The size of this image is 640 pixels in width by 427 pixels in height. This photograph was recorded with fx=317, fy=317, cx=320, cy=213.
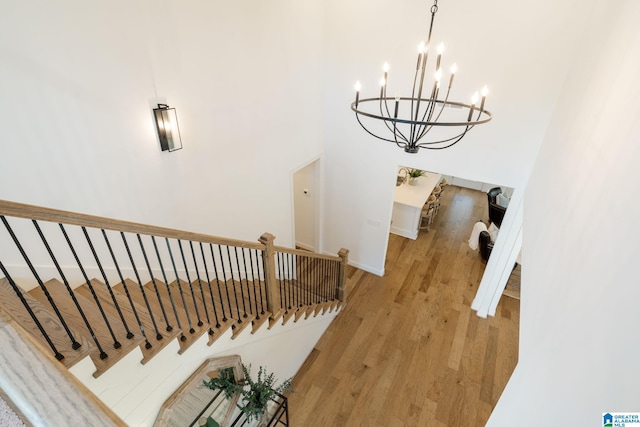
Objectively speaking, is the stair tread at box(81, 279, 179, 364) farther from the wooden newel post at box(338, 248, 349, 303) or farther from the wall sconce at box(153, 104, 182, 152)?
the wooden newel post at box(338, 248, 349, 303)

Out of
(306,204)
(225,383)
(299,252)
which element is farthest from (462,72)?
(225,383)

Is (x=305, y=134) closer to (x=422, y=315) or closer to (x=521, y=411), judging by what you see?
(x=422, y=315)

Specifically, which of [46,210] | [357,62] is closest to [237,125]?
[357,62]

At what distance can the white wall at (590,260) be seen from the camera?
1.12m

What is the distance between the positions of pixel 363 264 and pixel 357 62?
348 centimetres

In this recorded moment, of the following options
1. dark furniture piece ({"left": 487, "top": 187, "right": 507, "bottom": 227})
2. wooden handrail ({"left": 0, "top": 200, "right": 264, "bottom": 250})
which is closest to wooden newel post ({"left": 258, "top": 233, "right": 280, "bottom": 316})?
wooden handrail ({"left": 0, "top": 200, "right": 264, "bottom": 250})

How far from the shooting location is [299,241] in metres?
6.54

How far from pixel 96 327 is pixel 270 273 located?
4.45ft

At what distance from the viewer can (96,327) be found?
77.2 inches

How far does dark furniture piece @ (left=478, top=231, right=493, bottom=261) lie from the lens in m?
6.05

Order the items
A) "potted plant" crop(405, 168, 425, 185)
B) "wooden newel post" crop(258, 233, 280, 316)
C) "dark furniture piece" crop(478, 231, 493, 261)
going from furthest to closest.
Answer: "potted plant" crop(405, 168, 425, 185), "dark furniture piece" crop(478, 231, 493, 261), "wooden newel post" crop(258, 233, 280, 316)

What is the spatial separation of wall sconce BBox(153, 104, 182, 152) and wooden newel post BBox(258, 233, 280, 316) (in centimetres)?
115

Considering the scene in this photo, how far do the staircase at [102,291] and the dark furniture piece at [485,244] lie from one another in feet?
13.3

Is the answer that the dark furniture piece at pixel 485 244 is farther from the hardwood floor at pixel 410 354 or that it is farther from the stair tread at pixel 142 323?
the stair tread at pixel 142 323
